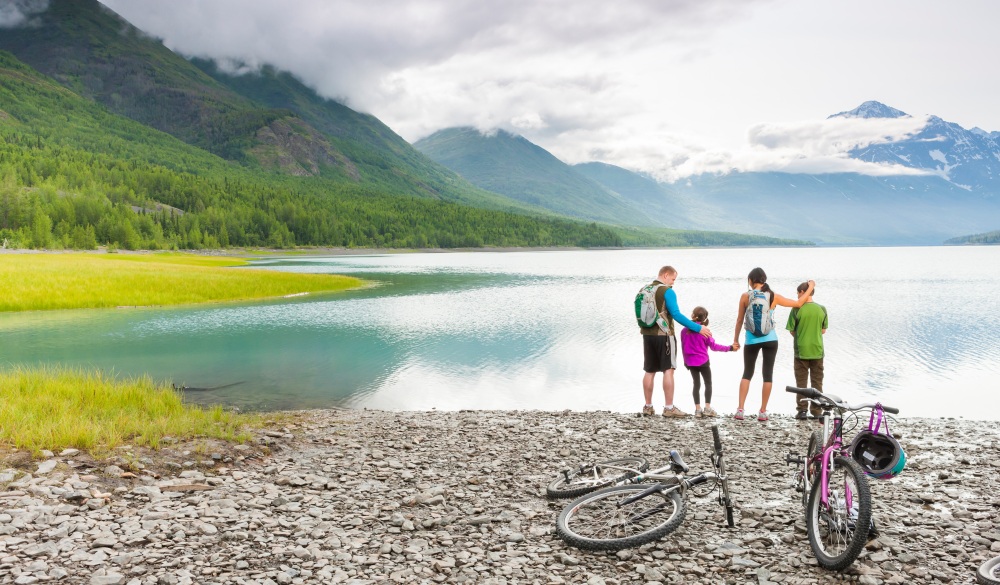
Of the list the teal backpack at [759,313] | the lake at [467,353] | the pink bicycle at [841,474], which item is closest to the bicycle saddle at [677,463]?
the pink bicycle at [841,474]

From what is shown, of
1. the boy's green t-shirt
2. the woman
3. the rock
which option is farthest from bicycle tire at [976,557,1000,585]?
the rock

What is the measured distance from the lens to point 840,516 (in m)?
6.95

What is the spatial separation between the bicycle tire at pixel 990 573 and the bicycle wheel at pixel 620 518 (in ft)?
10.4

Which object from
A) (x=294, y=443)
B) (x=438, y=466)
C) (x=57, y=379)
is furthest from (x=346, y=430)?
(x=57, y=379)

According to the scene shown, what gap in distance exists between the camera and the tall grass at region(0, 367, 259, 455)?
10.9 meters

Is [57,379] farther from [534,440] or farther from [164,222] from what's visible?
[164,222]

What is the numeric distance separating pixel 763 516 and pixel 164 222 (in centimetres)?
19442

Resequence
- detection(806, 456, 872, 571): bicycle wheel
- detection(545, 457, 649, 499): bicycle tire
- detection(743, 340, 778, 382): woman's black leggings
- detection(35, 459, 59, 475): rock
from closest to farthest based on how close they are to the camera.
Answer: detection(806, 456, 872, 571): bicycle wheel, detection(545, 457, 649, 499): bicycle tire, detection(35, 459, 59, 475): rock, detection(743, 340, 778, 382): woman's black leggings

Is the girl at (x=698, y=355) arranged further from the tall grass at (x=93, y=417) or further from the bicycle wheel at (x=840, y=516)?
the tall grass at (x=93, y=417)

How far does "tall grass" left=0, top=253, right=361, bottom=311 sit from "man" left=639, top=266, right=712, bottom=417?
47476 mm

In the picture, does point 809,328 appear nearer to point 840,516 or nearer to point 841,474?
point 841,474

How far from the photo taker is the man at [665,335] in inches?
574

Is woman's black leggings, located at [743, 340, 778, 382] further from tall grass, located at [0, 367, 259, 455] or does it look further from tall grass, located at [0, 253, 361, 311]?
tall grass, located at [0, 253, 361, 311]

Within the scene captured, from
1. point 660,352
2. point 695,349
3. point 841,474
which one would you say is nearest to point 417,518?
point 841,474
